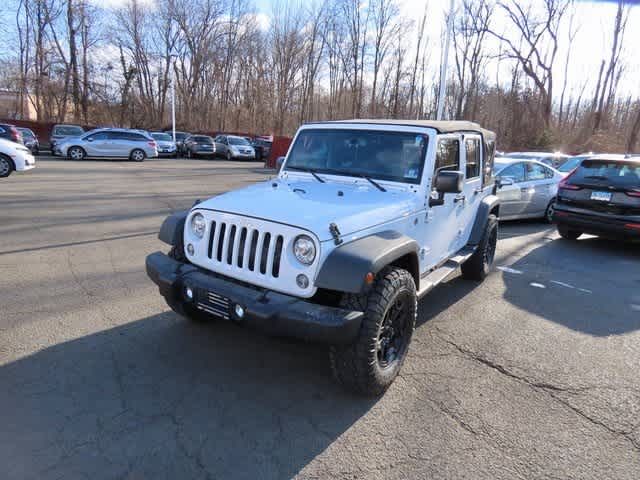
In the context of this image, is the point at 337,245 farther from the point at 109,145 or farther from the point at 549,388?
the point at 109,145

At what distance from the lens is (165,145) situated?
26.3 m

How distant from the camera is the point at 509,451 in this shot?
275 centimetres

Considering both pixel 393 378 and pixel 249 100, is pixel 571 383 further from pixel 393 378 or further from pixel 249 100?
pixel 249 100

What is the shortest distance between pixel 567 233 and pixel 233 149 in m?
22.3

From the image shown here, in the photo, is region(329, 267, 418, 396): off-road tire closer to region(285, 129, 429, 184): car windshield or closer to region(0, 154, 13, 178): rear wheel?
region(285, 129, 429, 184): car windshield

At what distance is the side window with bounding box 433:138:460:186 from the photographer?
419 cm

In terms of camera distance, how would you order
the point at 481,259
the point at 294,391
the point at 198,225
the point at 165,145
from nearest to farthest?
the point at 294,391 < the point at 198,225 < the point at 481,259 < the point at 165,145

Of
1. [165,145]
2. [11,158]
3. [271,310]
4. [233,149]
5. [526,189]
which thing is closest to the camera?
[271,310]

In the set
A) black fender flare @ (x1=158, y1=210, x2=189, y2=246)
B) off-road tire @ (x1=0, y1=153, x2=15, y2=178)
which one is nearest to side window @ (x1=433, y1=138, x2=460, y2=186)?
black fender flare @ (x1=158, y1=210, x2=189, y2=246)

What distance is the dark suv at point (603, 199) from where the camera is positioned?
291 inches

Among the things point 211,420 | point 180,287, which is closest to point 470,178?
point 180,287

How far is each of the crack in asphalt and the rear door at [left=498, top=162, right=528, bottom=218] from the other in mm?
6010

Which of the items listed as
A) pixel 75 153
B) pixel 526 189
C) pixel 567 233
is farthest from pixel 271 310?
pixel 75 153

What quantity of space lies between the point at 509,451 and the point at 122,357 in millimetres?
2906
